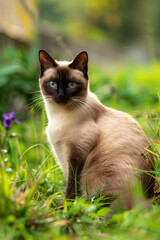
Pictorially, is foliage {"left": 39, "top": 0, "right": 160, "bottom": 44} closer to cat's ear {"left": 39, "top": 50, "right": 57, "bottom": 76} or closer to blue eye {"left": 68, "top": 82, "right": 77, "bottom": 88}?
cat's ear {"left": 39, "top": 50, "right": 57, "bottom": 76}

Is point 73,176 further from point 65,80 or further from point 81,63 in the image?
point 81,63

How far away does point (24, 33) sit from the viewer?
6.93m

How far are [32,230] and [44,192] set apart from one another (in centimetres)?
87

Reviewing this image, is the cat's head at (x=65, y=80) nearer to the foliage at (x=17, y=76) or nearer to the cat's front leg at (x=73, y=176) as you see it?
the cat's front leg at (x=73, y=176)

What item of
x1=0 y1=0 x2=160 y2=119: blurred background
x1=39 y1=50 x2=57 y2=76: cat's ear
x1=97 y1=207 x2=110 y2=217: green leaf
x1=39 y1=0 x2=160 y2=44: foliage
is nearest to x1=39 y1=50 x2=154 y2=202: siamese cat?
x1=39 y1=50 x2=57 y2=76: cat's ear

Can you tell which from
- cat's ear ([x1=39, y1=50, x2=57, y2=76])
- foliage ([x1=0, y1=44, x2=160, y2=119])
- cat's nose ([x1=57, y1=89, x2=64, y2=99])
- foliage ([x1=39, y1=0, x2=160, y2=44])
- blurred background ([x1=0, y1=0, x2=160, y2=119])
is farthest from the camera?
foliage ([x1=39, y1=0, x2=160, y2=44])

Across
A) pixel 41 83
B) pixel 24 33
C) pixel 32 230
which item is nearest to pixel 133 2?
pixel 24 33

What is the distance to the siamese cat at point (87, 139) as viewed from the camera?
224 cm

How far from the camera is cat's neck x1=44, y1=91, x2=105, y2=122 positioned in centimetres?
251

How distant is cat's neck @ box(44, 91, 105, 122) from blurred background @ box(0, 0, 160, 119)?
1.33 meters

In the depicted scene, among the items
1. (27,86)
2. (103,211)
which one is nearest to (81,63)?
(103,211)

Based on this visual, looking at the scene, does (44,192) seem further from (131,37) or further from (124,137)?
(131,37)

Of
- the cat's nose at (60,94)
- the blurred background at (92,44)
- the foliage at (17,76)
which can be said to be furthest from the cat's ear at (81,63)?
the foliage at (17,76)

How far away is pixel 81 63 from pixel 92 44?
1244 cm
